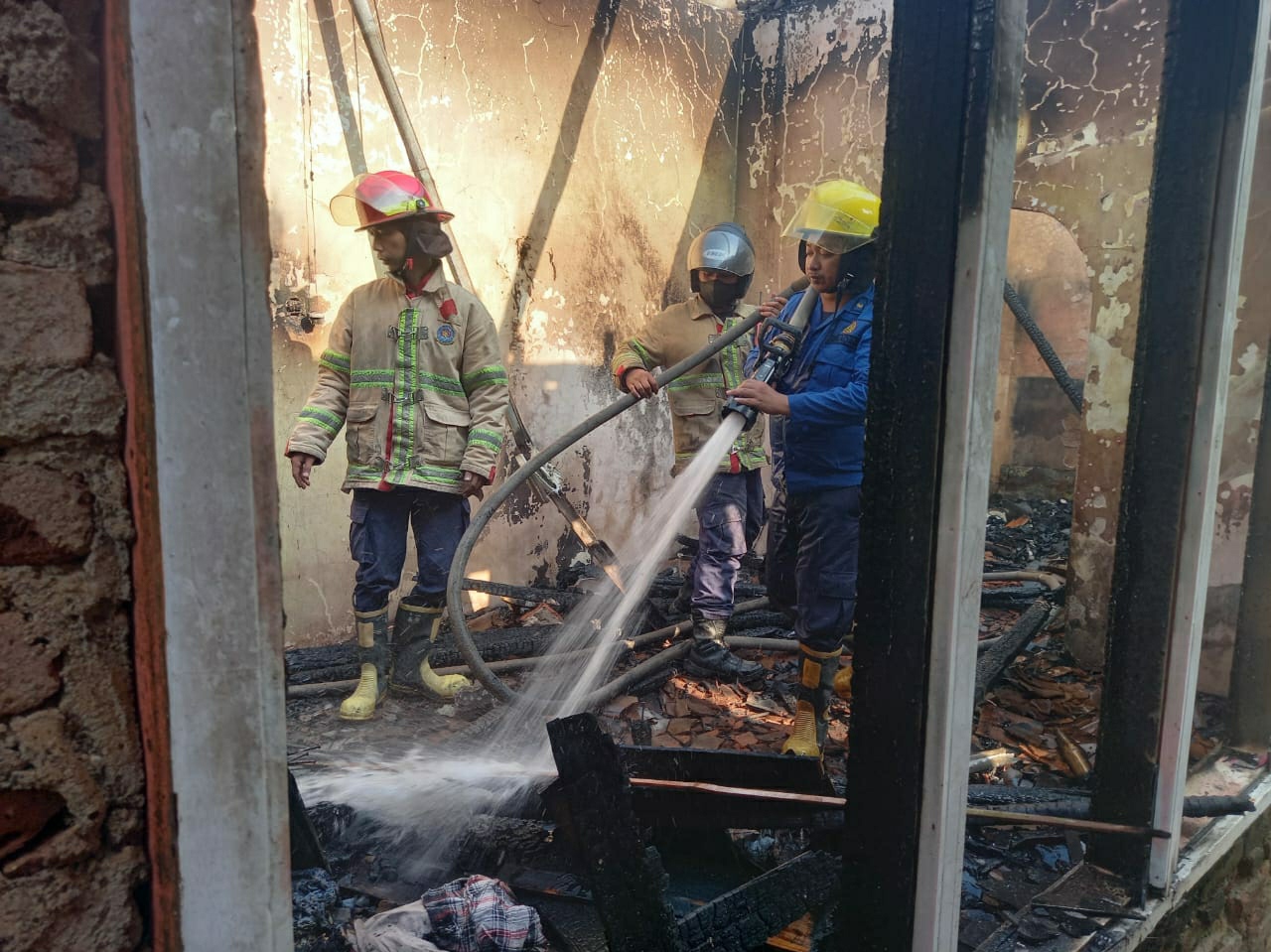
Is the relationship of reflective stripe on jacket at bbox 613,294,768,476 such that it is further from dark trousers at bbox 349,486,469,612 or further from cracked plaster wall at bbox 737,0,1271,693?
cracked plaster wall at bbox 737,0,1271,693

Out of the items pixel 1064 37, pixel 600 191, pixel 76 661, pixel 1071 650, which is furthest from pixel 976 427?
pixel 600 191

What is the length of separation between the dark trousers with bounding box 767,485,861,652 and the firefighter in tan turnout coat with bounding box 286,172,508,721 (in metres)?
1.56

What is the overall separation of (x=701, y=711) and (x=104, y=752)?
3626 mm

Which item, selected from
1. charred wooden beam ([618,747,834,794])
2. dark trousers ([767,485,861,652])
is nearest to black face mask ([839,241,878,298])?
dark trousers ([767,485,861,652])

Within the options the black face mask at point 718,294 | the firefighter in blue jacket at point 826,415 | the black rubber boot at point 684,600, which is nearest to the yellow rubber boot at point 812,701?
the firefighter in blue jacket at point 826,415

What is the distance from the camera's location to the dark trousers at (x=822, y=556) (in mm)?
3420

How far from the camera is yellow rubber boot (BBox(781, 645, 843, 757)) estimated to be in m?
3.61

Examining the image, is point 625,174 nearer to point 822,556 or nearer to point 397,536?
point 397,536

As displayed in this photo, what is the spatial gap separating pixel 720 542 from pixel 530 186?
3.15 m

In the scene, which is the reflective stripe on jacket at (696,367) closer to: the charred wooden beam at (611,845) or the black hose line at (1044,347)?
the black hose line at (1044,347)

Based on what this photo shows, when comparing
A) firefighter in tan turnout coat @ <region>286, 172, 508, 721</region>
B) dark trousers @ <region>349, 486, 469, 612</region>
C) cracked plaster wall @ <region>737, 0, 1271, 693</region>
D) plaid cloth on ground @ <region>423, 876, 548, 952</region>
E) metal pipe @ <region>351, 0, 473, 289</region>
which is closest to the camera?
plaid cloth on ground @ <region>423, 876, 548, 952</region>

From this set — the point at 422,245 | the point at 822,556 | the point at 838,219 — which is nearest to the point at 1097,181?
the point at 838,219

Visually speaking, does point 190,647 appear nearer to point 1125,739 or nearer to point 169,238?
point 169,238

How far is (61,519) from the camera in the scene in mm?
1003
